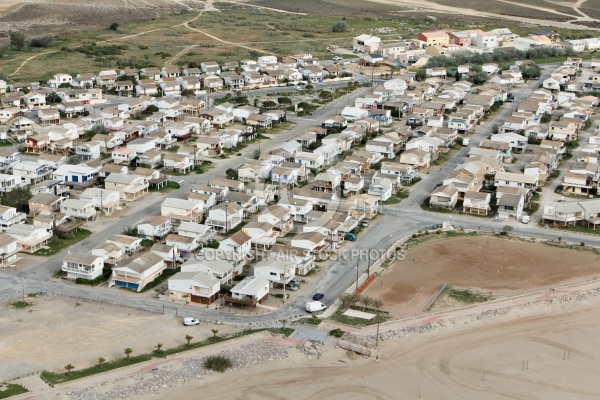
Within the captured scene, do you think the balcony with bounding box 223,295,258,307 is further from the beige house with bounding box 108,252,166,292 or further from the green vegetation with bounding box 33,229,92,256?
the green vegetation with bounding box 33,229,92,256

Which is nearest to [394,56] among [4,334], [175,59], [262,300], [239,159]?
[175,59]

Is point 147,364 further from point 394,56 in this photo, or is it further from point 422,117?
point 394,56

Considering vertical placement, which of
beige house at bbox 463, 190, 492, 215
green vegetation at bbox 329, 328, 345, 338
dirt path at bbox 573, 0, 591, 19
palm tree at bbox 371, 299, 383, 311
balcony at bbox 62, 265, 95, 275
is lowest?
balcony at bbox 62, 265, 95, 275

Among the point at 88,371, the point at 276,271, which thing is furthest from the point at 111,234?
the point at 88,371

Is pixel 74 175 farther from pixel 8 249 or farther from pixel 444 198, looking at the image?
pixel 444 198

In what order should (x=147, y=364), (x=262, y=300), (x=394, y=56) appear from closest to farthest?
1. (x=147, y=364)
2. (x=262, y=300)
3. (x=394, y=56)

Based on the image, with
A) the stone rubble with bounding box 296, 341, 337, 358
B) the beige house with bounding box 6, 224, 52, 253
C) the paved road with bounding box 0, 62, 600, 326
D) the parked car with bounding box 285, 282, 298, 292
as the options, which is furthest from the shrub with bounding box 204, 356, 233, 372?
the beige house with bounding box 6, 224, 52, 253

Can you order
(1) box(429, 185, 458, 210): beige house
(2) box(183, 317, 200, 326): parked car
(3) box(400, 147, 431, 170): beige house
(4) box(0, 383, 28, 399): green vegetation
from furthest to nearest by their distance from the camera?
(3) box(400, 147, 431, 170): beige house
(1) box(429, 185, 458, 210): beige house
(2) box(183, 317, 200, 326): parked car
(4) box(0, 383, 28, 399): green vegetation
